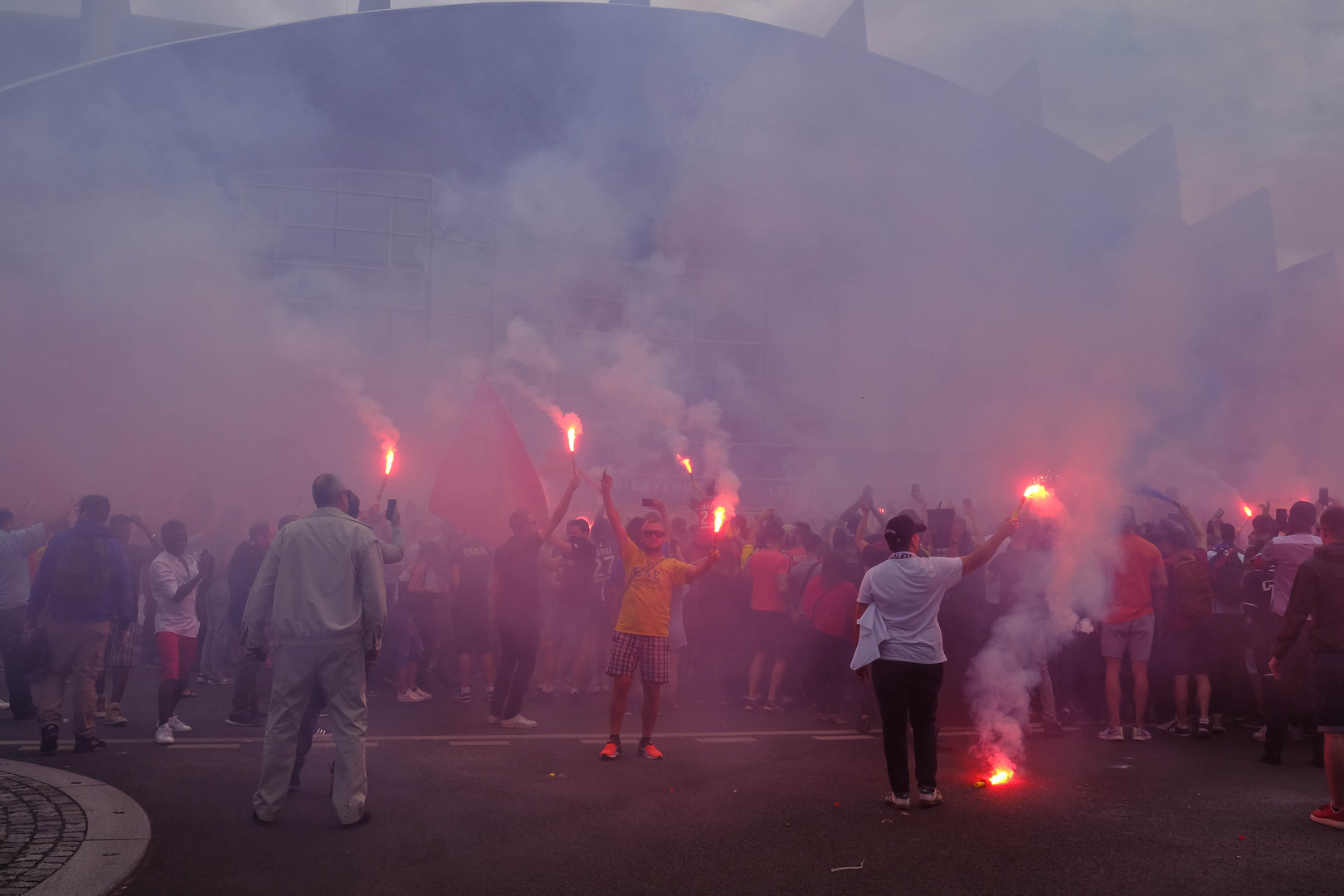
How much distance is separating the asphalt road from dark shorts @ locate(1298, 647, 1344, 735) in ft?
1.63

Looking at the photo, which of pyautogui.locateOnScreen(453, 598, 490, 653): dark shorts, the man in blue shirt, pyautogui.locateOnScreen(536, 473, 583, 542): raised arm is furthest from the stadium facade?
the man in blue shirt

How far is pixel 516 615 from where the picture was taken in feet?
21.5

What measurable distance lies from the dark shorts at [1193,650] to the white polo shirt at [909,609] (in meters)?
3.04

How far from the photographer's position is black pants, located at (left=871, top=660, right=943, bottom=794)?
456cm

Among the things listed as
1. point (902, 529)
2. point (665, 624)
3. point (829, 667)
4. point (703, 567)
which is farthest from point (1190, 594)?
point (665, 624)

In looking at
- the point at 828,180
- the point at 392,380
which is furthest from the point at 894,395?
the point at 392,380

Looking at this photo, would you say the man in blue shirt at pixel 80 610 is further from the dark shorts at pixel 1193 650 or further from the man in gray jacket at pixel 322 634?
the dark shorts at pixel 1193 650

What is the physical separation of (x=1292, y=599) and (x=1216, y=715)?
2851mm

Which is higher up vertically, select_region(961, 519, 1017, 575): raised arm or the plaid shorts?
select_region(961, 519, 1017, 575): raised arm

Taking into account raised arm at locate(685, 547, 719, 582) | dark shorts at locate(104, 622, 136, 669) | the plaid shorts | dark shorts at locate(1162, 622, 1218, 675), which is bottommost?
dark shorts at locate(104, 622, 136, 669)

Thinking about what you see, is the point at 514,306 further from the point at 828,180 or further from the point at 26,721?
the point at 26,721

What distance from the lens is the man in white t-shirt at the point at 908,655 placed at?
4574 mm

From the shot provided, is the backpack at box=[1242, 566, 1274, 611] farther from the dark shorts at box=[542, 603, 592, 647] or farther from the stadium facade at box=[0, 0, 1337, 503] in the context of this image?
the stadium facade at box=[0, 0, 1337, 503]

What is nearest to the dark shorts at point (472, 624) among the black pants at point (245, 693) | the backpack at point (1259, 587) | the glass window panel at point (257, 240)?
the black pants at point (245, 693)
